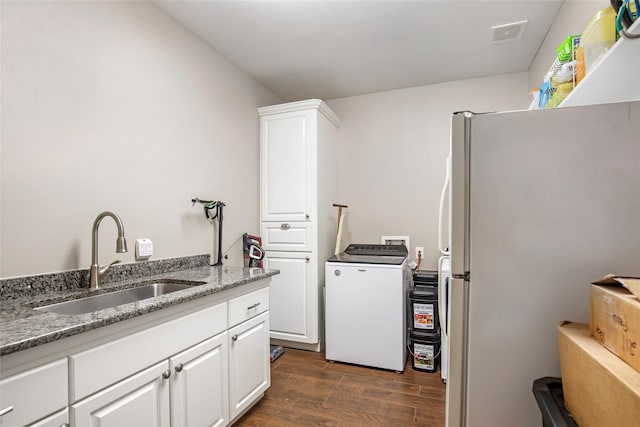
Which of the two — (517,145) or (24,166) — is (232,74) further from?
(517,145)

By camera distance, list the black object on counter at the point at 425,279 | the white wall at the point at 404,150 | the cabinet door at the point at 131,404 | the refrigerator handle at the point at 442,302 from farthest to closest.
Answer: the white wall at the point at 404,150
the black object on counter at the point at 425,279
the refrigerator handle at the point at 442,302
the cabinet door at the point at 131,404

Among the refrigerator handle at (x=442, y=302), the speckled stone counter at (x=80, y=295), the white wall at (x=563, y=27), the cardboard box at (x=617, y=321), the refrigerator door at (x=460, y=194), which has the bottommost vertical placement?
the refrigerator handle at (x=442, y=302)

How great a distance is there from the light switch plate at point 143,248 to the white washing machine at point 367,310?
136cm

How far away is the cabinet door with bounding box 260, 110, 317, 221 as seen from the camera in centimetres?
285

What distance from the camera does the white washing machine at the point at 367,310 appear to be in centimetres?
244

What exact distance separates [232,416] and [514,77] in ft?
11.5

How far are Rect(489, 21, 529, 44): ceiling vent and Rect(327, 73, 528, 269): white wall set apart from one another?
2.23 feet

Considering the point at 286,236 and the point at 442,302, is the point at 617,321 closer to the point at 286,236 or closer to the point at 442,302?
the point at 442,302

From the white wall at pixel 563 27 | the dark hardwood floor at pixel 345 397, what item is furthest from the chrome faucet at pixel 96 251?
the white wall at pixel 563 27

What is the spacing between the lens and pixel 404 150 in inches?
127

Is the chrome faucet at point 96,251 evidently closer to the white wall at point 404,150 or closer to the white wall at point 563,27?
the white wall at point 404,150

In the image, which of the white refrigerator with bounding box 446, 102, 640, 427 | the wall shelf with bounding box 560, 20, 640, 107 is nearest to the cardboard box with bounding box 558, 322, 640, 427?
the white refrigerator with bounding box 446, 102, 640, 427

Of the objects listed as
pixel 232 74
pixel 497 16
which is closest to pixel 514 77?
pixel 497 16

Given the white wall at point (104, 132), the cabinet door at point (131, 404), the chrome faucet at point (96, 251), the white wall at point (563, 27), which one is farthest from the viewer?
the white wall at point (563, 27)
